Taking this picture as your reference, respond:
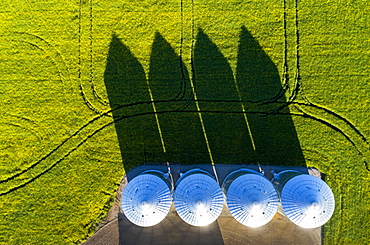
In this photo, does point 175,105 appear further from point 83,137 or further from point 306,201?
point 306,201

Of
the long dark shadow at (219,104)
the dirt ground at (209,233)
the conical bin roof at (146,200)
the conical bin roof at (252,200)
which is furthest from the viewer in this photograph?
the long dark shadow at (219,104)

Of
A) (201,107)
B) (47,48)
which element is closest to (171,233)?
(201,107)

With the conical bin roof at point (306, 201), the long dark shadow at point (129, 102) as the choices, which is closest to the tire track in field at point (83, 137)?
the long dark shadow at point (129, 102)

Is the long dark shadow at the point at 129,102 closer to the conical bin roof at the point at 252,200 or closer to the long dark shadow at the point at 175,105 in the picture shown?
the long dark shadow at the point at 175,105

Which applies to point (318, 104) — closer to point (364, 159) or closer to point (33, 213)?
point (364, 159)

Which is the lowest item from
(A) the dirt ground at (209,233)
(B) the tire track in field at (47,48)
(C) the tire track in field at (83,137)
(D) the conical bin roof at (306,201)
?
(A) the dirt ground at (209,233)

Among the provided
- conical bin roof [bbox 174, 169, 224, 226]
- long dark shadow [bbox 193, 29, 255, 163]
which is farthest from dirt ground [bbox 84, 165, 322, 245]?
long dark shadow [bbox 193, 29, 255, 163]

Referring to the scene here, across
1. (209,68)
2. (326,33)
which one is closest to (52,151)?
(209,68)
